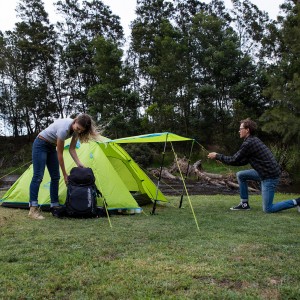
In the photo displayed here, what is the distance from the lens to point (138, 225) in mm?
4352

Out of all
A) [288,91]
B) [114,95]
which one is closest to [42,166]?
[288,91]

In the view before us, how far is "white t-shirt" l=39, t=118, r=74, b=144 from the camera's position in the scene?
4.73 meters

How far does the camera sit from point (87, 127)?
4.72 meters

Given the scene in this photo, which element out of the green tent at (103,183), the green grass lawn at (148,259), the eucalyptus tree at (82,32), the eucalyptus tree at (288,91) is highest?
the eucalyptus tree at (82,32)

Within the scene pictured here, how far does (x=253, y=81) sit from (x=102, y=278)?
21.4 meters

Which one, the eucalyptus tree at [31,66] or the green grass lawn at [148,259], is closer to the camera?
the green grass lawn at [148,259]

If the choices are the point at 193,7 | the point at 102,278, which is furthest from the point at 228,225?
the point at 193,7

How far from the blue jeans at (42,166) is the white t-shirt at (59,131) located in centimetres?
12

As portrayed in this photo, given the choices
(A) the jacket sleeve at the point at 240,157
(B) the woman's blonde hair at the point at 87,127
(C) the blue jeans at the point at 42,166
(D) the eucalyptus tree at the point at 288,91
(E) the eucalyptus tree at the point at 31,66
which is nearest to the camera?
(B) the woman's blonde hair at the point at 87,127

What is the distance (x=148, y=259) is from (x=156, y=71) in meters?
21.7

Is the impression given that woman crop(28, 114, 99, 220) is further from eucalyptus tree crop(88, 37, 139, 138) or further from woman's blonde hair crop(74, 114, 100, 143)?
eucalyptus tree crop(88, 37, 139, 138)

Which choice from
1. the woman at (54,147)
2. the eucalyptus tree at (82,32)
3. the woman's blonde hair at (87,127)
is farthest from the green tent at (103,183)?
the eucalyptus tree at (82,32)

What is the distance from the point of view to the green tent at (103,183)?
17.3 feet

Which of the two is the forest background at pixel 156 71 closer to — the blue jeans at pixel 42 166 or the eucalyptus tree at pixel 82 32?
the eucalyptus tree at pixel 82 32
